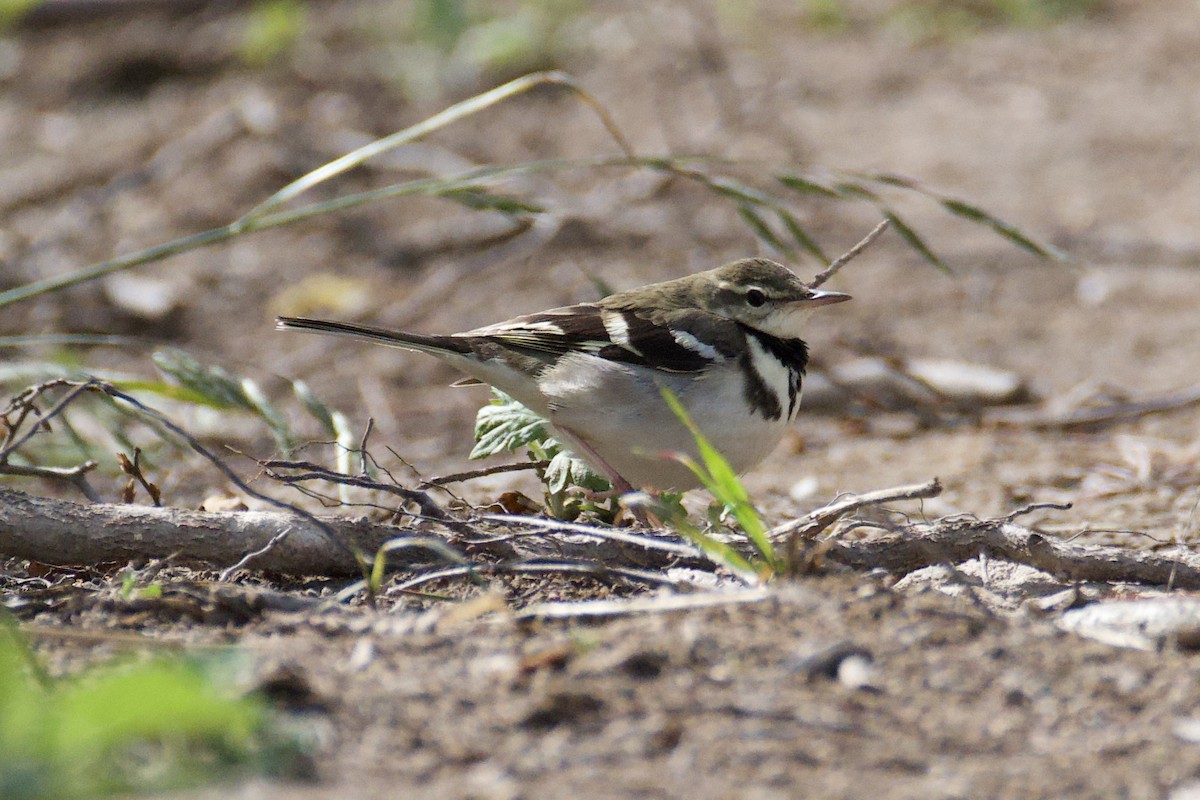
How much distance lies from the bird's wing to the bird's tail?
0.10 m

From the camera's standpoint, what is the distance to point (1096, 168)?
32.0 ft

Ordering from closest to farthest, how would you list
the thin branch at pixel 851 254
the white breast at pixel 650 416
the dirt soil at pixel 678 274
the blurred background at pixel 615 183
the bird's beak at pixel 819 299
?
the dirt soil at pixel 678 274
the thin branch at pixel 851 254
the white breast at pixel 650 416
the bird's beak at pixel 819 299
the blurred background at pixel 615 183

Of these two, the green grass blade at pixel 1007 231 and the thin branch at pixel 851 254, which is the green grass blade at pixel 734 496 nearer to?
the thin branch at pixel 851 254

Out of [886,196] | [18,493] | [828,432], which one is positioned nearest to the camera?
[18,493]

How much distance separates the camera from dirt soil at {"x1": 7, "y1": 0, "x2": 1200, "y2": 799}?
8.00ft

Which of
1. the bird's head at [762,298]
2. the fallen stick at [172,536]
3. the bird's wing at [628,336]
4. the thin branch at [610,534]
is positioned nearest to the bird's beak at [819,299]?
the bird's head at [762,298]

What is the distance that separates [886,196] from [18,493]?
7.03m

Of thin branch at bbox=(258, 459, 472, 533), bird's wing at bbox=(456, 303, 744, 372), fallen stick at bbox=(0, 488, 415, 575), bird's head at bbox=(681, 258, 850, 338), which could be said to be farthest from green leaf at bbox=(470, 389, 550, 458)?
bird's head at bbox=(681, 258, 850, 338)

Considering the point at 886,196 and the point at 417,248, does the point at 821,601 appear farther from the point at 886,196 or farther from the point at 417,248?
the point at 886,196

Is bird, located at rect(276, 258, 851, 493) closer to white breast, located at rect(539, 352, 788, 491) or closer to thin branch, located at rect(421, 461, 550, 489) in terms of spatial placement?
white breast, located at rect(539, 352, 788, 491)

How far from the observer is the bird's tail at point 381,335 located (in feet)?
14.7

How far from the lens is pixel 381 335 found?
15.1 feet

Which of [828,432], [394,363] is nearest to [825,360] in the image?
[828,432]

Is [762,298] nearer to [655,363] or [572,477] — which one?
[655,363]
